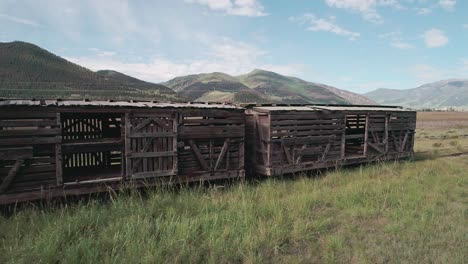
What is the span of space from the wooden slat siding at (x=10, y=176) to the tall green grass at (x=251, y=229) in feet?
2.20

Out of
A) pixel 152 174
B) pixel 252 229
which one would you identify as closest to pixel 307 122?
pixel 152 174

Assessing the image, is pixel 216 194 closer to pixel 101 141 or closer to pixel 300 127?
pixel 101 141

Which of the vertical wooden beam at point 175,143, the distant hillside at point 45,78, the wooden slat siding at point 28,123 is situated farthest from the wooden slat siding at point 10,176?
the distant hillside at point 45,78

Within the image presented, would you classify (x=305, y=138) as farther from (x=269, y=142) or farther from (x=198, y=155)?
(x=198, y=155)

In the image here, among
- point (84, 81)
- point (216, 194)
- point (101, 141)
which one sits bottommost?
point (216, 194)

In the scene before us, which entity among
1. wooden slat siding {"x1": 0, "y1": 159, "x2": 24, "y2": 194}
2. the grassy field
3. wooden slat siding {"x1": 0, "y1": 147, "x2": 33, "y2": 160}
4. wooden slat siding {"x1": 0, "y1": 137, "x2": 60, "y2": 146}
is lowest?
the grassy field

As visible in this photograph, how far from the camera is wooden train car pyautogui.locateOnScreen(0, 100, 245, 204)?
744 centimetres

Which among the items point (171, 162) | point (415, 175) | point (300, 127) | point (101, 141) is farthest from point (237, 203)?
point (415, 175)

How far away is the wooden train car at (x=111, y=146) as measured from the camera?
7441 mm

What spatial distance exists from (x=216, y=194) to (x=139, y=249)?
4.17 meters

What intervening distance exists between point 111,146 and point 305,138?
23.3ft

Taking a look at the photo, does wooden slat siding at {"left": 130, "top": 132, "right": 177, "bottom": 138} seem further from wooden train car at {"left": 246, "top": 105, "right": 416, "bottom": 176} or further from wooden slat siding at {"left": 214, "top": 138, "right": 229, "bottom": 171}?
wooden train car at {"left": 246, "top": 105, "right": 416, "bottom": 176}

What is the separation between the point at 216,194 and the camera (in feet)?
30.5

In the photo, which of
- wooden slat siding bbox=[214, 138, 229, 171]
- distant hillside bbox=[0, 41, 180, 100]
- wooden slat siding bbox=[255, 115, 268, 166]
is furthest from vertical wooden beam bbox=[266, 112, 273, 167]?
distant hillside bbox=[0, 41, 180, 100]
